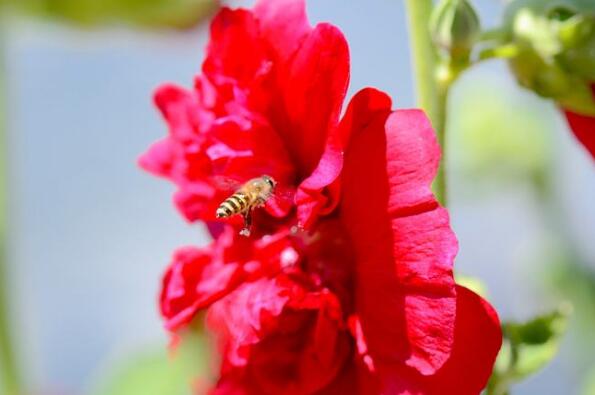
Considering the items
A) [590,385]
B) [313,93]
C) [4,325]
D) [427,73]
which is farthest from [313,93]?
[590,385]

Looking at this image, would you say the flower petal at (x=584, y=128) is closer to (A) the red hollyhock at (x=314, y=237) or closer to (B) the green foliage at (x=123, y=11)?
(A) the red hollyhock at (x=314, y=237)

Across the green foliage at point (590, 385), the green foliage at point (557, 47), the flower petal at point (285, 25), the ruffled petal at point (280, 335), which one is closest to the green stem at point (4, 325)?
the ruffled petal at point (280, 335)

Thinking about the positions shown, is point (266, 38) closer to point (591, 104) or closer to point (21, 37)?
point (591, 104)

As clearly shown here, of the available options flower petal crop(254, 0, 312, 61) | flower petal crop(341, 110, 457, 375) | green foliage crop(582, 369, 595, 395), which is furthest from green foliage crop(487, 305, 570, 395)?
green foliage crop(582, 369, 595, 395)

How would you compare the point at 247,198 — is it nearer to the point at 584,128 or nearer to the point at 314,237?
the point at 314,237

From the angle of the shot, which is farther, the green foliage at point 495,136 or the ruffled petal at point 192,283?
the green foliage at point 495,136
